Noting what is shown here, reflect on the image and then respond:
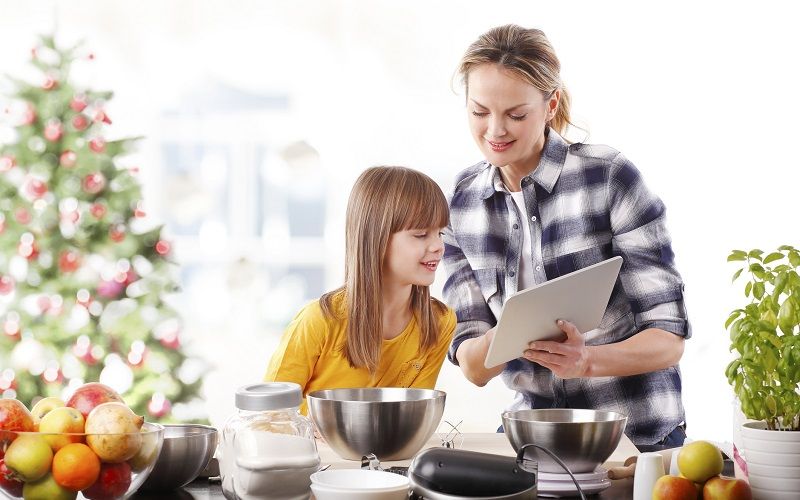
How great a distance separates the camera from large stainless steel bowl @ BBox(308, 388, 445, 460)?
1484 mm

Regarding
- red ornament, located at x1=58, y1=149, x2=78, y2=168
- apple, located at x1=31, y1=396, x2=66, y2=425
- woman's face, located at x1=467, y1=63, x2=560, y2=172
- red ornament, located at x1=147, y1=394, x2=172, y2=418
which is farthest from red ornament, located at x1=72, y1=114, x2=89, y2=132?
apple, located at x1=31, y1=396, x2=66, y2=425

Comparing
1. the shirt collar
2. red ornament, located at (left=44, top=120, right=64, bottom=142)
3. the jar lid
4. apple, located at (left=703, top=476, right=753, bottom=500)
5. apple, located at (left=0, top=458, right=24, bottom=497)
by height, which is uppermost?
red ornament, located at (left=44, top=120, right=64, bottom=142)

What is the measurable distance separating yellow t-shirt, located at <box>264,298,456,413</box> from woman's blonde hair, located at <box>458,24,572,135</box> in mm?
657

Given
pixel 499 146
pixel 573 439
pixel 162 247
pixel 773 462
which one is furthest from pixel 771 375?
pixel 162 247

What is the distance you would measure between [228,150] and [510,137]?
3.56 m

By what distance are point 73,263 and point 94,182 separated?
14.2 inches

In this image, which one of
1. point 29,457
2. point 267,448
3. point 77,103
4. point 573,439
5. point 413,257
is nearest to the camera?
point 29,457

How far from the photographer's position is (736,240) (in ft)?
16.4

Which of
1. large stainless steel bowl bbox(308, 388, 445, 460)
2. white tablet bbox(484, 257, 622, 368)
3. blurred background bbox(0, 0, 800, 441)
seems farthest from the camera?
blurred background bbox(0, 0, 800, 441)

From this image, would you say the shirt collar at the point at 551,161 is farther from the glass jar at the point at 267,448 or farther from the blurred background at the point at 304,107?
the blurred background at the point at 304,107

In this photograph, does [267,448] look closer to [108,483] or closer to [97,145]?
[108,483]

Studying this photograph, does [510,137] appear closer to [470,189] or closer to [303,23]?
[470,189]

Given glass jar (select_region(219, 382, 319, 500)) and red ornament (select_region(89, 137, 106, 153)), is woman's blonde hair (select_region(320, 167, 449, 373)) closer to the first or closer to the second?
glass jar (select_region(219, 382, 319, 500))

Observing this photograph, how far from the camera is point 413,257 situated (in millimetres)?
2262
